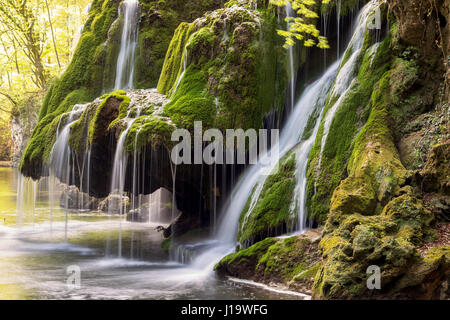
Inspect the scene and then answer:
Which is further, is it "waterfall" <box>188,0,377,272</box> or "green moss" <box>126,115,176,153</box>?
"green moss" <box>126,115,176,153</box>

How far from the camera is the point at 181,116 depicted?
10.0 meters

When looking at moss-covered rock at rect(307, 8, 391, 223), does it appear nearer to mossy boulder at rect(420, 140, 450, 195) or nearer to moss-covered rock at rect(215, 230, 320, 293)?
moss-covered rock at rect(215, 230, 320, 293)

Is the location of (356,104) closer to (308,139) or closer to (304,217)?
(308,139)

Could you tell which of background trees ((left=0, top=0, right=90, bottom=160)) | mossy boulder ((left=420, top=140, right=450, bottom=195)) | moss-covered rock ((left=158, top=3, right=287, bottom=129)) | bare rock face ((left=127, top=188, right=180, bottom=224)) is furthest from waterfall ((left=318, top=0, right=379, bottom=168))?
background trees ((left=0, top=0, right=90, bottom=160))

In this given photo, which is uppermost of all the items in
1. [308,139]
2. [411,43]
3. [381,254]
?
[411,43]

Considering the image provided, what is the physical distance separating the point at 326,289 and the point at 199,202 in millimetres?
6387

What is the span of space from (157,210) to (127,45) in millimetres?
5943

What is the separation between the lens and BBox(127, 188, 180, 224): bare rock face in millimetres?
16594

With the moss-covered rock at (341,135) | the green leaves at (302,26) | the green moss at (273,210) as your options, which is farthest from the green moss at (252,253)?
the green leaves at (302,26)

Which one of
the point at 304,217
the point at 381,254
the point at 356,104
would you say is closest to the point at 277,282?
the point at 304,217

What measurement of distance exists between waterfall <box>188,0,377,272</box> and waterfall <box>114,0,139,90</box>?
7.44m

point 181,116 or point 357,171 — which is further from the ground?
point 181,116

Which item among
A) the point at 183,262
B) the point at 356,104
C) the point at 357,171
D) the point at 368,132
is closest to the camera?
the point at 357,171

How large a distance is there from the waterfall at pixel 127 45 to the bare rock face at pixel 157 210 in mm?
4031
